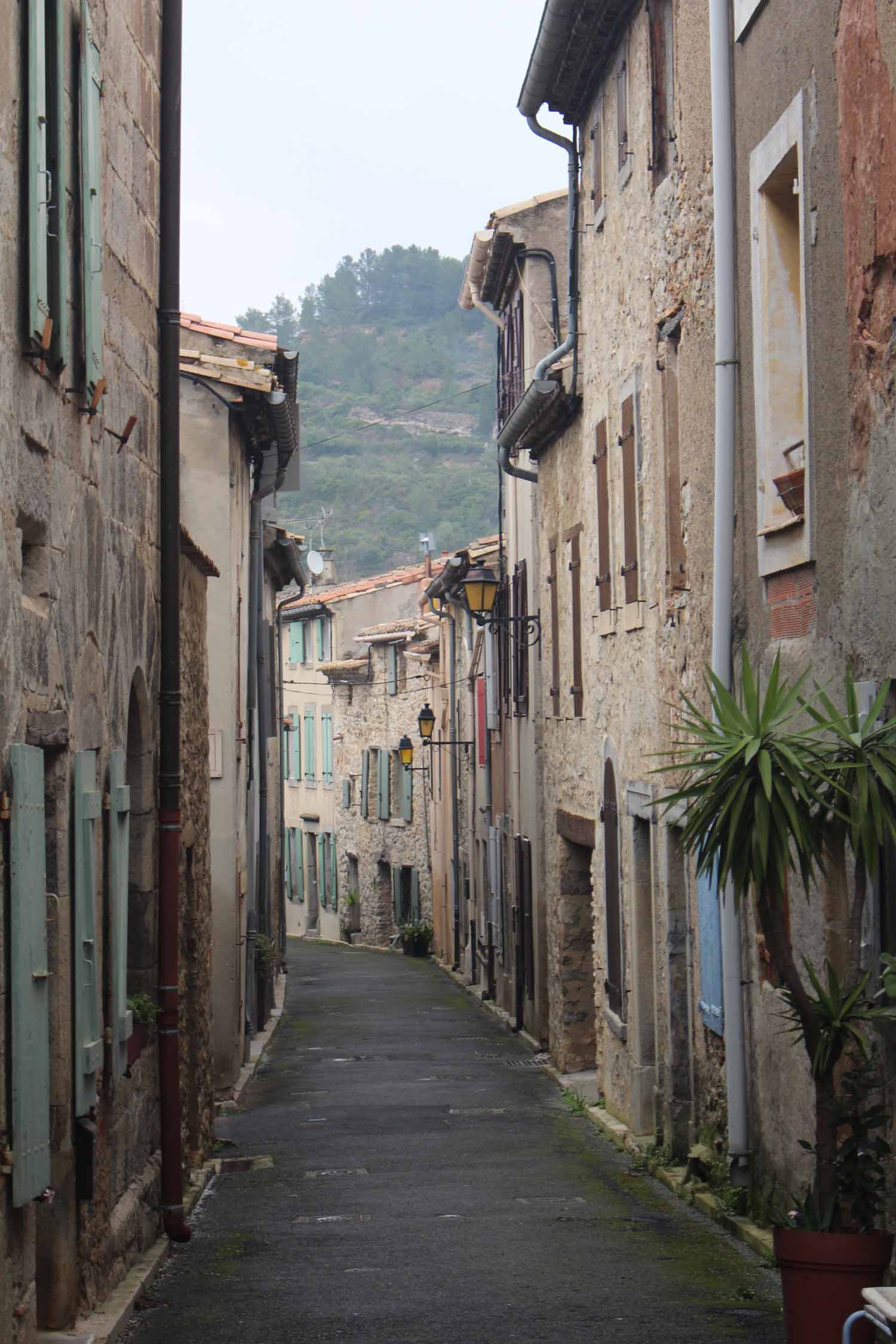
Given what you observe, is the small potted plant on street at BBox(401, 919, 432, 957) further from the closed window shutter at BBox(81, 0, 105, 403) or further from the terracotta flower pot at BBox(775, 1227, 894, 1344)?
the terracotta flower pot at BBox(775, 1227, 894, 1344)

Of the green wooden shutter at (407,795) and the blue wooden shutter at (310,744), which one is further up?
the blue wooden shutter at (310,744)

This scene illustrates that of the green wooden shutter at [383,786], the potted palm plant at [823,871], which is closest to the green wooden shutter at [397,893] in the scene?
the green wooden shutter at [383,786]

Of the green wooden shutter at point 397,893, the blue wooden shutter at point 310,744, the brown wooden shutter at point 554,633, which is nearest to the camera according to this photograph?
the brown wooden shutter at point 554,633

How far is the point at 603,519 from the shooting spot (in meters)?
13.1

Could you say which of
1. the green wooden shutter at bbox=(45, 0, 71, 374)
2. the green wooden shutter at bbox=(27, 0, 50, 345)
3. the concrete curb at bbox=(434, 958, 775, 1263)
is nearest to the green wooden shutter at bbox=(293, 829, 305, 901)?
the concrete curb at bbox=(434, 958, 775, 1263)

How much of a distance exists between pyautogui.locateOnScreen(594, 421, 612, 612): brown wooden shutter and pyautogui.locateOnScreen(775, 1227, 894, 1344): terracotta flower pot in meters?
7.81

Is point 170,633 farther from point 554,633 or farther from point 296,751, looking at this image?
point 296,751

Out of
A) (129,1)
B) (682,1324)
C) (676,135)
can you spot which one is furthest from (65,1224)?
(676,135)

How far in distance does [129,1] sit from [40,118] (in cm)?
287

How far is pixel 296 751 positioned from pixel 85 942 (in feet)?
126

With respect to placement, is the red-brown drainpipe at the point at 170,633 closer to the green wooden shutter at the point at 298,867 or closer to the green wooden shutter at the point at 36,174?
the green wooden shutter at the point at 36,174

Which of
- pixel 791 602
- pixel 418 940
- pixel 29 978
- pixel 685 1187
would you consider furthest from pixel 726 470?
pixel 418 940

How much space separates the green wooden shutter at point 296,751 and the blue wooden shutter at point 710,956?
34.9 meters

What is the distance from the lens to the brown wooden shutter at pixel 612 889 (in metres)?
12.6
